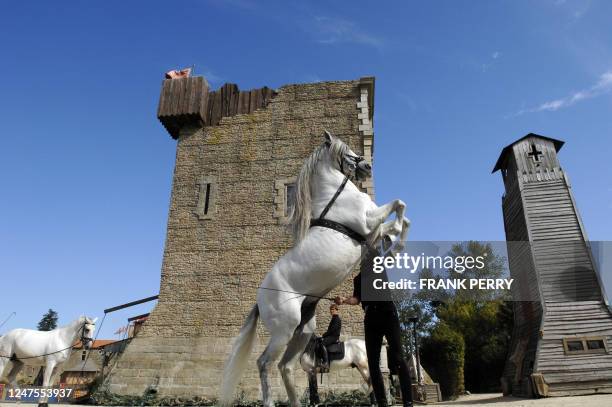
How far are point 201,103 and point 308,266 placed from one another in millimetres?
11173

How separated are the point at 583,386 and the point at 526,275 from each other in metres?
3.97

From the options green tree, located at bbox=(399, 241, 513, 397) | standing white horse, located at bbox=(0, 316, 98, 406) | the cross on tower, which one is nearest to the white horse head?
standing white horse, located at bbox=(0, 316, 98, 406)

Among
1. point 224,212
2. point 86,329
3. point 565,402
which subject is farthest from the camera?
point 224,212

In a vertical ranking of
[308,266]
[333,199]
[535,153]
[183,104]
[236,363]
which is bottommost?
[236,363]

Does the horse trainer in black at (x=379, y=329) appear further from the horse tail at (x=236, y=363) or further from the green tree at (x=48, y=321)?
the green tree at (x=48, y=321)

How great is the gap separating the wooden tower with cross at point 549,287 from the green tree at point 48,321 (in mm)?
61737

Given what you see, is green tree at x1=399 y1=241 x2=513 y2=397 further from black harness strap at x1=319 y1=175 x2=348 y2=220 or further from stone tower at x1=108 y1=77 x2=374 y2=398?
black harness strap at x1=319 y1=175 x2=348 y2=220

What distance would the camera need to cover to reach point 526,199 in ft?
49.7

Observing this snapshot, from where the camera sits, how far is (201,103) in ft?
44.3

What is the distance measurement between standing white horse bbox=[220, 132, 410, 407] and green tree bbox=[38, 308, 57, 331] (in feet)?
215

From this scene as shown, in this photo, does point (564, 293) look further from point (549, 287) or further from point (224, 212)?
point (224, 212)

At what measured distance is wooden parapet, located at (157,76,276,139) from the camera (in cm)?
1345

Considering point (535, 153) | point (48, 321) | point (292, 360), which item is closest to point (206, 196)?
point (292, 360)

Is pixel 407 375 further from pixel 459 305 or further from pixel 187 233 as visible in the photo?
pixel 459 305
